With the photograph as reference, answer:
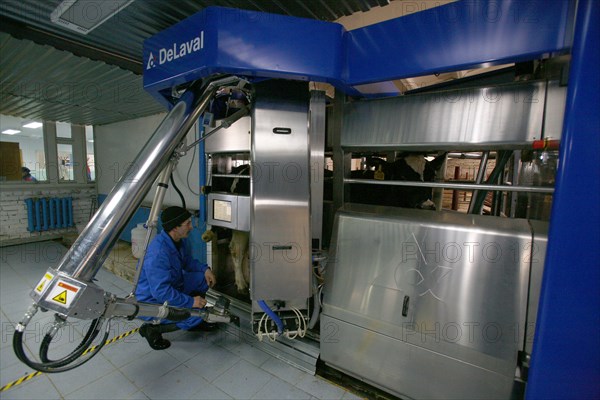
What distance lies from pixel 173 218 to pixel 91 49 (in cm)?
182

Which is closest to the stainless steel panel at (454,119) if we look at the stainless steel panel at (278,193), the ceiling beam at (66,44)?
the stainless steel panel at (278,193)

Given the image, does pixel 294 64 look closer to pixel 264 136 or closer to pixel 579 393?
pixel 264 136

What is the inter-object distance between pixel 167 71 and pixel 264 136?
0.69 m

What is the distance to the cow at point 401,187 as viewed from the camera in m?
2.10

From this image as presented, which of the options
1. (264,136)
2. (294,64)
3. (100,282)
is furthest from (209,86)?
(100,282)

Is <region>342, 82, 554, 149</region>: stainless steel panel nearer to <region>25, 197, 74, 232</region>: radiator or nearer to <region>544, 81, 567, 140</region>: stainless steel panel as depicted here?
<region>544, 81, 567, 140</region>: stainless steel panel

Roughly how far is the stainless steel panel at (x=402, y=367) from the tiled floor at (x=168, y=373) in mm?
292

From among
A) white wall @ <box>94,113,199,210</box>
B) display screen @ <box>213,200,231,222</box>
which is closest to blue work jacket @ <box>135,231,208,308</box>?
display screen @ <box>213,200,231,222</box>

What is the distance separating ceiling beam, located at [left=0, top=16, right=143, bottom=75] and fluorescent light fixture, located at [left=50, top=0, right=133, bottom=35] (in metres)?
0.45

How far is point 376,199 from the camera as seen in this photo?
239cm

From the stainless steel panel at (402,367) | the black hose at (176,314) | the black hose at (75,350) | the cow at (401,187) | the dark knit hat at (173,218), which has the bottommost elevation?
the stainless steel panel at (402,367)

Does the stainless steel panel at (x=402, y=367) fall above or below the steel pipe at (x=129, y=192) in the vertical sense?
below

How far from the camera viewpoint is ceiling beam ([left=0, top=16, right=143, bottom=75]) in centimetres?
207

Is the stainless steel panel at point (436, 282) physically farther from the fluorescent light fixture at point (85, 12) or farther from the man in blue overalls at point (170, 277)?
the fluorescent light fixture at point (85, 12)
